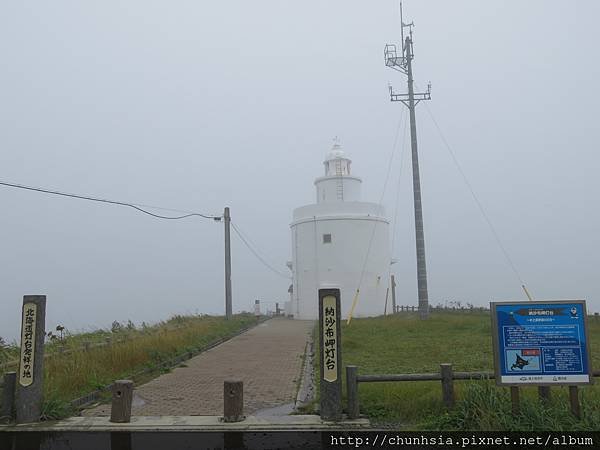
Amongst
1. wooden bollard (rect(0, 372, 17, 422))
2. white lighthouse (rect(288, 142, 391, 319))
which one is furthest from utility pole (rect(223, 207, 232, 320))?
wooden bollard (rect(0, 372, 17, 422))

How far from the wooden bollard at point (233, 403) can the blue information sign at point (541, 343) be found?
11.4 feet

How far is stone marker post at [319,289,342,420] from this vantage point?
733cm

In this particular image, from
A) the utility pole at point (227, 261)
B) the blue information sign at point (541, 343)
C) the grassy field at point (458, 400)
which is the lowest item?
the grassy field at point (458, 400)

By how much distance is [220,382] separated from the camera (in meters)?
10.6

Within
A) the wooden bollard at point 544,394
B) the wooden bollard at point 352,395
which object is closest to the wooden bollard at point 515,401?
the wooden bollard at point 544,394

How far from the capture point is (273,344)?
1784 cm

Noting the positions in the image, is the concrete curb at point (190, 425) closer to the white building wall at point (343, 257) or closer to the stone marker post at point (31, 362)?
the stone marker post at point (31, 362)

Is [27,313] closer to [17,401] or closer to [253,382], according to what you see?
[17,401]

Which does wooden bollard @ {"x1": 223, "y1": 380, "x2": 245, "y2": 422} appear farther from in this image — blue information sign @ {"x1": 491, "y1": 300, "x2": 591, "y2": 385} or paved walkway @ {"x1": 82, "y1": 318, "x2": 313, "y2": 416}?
blue information sign @ {"x1": 491, "y1": 300, "x2": 591, "y2": 385}

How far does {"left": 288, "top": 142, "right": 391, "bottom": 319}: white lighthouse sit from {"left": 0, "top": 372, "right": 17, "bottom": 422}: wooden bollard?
21.9 metres

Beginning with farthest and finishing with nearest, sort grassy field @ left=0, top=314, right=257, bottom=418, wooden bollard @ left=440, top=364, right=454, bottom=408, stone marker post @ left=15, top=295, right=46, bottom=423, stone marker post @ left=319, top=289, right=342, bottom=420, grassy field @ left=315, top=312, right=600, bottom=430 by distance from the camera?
grassy field @ left=0, top=314, right=257, bottom=418 → stone marker post @ left=15, top=295, right=46, bottom=423 → stone marker post @ left=319, top=289, right=342, bottom=420 → wooden bollard @ left=440, top=364, right=454, bottom=408 → grassy field @ left=315, top=312, right=600, bottom=430

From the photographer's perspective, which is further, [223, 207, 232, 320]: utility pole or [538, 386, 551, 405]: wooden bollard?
[223, 207, 232, 320]: utility pole

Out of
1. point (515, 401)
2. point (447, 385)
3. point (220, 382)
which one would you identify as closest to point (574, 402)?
point (515, 401)

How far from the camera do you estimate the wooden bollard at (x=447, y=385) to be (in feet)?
23.5
